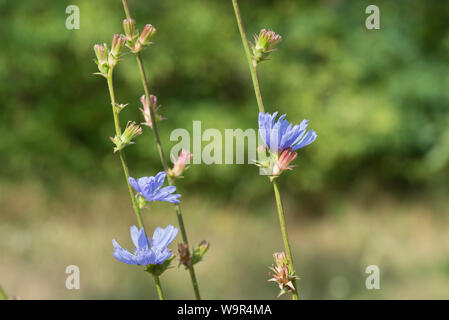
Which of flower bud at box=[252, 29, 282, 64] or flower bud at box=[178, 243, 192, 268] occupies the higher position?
flower bud at box=[252, 29, 282, 64]

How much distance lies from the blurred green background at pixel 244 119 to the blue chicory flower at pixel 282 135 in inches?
146

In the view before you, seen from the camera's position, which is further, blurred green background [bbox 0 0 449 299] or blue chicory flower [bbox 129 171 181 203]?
blurred green background [bbox 0 0 449 299]

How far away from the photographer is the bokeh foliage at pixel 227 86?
5035 mm

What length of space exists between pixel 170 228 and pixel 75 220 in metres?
4.18

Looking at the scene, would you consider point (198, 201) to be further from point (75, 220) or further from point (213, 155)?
point (75, 220)

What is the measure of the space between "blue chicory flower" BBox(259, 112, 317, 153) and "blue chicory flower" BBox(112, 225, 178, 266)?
0.15m

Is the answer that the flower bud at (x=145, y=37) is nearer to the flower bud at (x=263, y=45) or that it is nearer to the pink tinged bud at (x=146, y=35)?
the pink tinged bud at (x=146, y=35)

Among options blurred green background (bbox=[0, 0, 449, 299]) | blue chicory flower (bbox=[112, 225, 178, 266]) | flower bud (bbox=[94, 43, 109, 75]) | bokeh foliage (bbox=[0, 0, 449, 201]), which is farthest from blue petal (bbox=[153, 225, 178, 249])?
bokeh foliage (bbox=[0, 0, 449, 201])

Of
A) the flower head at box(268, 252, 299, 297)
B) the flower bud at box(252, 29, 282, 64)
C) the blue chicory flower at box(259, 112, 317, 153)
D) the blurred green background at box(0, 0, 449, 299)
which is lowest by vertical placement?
the flower head at box(268, 252, 299, 297)

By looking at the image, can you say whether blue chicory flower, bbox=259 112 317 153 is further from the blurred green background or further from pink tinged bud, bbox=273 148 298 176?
the blurred green background

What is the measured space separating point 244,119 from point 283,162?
15.7 feet

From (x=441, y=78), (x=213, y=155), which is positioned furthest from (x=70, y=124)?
(x=441, y=78)

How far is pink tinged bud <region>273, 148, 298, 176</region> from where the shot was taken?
1.94ft
